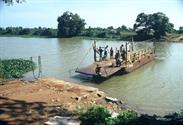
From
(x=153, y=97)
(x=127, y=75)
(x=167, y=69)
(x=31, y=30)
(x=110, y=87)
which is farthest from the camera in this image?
(x=31, y=30)

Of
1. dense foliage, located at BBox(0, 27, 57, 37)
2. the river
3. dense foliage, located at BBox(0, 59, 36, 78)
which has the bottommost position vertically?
the river

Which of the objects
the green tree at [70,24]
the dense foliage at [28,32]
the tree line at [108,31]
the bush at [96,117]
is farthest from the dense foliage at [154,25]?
the bush at [96,117]

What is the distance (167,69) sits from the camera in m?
26.0

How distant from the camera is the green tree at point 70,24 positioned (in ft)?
224

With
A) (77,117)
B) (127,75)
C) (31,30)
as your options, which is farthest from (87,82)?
(31,30)

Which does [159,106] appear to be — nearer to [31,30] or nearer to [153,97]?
[153,97]

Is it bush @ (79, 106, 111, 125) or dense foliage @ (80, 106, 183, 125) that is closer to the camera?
dense foliage @ (80, 106, 183, 125)

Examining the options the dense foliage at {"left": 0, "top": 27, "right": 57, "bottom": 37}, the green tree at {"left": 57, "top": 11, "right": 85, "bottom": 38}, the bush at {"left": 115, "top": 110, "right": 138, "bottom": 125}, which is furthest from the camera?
the dense foliage at {"left": 0, "top": 27, "right": 57, "bottom": 37}

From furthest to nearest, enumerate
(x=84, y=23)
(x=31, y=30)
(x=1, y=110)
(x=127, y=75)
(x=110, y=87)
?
1. (x=31, y=30)
2. (x=84, y=23)
3. (x=127, y=75)
4. (x=110, y=87)
5. (x=1, y=110)

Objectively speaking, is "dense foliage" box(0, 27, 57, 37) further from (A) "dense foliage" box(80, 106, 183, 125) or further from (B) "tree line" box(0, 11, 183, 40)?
(A) "dense foliage" box(80, 106, 183, 125)

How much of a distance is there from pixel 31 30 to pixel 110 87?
75.0 metres

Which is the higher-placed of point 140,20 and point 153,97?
point 140,20

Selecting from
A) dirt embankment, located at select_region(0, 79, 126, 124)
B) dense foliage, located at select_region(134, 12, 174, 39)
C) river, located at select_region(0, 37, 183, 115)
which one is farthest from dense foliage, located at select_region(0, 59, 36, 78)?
dense foliage, located at select_region(134, 12, 174, 39)

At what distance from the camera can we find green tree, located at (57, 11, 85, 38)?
6819 centimetres
